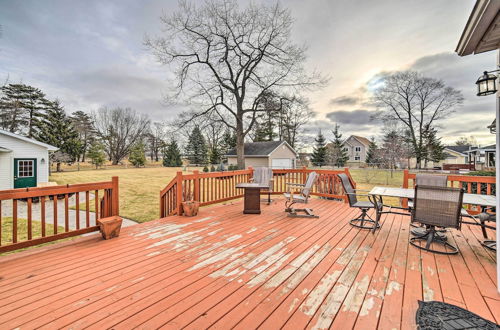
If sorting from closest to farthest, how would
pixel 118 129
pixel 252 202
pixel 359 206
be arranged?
pixel 359 206, pixel 252 202, pixel 118 129

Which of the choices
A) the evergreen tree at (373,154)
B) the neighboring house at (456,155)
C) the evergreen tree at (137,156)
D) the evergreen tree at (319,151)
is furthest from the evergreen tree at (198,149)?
the neighboring house at (456,155)

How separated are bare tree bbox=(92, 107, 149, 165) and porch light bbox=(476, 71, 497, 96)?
4235 cm

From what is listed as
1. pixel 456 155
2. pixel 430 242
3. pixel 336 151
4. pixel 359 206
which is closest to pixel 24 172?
pixel 359 206

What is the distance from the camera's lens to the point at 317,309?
171 centimetres

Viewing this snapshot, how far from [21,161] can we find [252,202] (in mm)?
12402

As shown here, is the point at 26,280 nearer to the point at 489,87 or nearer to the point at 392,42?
the point at 489,87

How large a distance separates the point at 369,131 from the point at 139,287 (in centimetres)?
3436

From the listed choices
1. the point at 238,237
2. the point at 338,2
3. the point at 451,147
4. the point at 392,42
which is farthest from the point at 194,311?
the point at 451,147

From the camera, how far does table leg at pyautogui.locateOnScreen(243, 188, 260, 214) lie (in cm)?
488

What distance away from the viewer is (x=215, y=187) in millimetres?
5879

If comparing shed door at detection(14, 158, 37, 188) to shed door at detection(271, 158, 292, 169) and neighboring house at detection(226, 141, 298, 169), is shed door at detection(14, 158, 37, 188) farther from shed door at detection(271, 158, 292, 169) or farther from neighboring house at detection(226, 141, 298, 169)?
shed door at detection(271, 158, 292, 169)

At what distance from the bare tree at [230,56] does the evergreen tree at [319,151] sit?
17803mm

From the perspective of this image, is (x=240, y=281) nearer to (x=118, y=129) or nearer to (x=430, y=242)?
(x=430, y=242)

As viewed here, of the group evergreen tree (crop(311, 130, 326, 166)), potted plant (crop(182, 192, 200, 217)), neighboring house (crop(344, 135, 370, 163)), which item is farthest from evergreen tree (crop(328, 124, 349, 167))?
potted plant (crop(182, 192, 200, 217))
